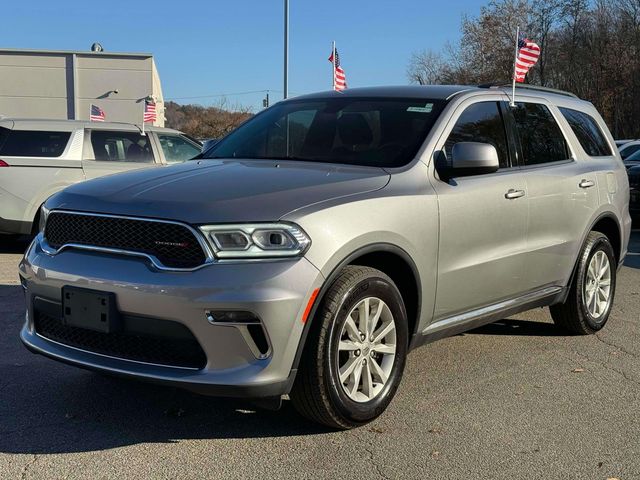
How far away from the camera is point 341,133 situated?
4422 mm

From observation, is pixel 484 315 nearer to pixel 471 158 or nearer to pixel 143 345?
pixel 471 158

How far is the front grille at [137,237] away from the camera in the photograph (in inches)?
121

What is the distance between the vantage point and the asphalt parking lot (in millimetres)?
3137

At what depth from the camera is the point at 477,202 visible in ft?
13.6

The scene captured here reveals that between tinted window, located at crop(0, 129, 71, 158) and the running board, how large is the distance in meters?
6.96

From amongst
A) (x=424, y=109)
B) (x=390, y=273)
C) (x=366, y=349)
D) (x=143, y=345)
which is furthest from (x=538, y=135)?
(x=143, y=345)

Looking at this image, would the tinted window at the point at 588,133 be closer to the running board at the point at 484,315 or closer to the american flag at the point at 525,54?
the running board at the point at 484,315

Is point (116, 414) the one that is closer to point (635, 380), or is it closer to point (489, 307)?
point (489, 307)

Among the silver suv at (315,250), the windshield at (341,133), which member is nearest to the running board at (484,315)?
the silver suv at (315,250)

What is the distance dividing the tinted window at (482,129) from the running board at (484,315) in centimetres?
94

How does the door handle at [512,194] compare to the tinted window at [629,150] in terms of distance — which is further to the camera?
the tinted window at [629,150]

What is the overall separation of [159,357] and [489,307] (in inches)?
87.4

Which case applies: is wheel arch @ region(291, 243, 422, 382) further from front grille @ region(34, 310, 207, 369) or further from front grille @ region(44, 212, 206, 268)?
front grille @ region(44, 212, 206, 268)

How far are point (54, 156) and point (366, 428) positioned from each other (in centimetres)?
724
